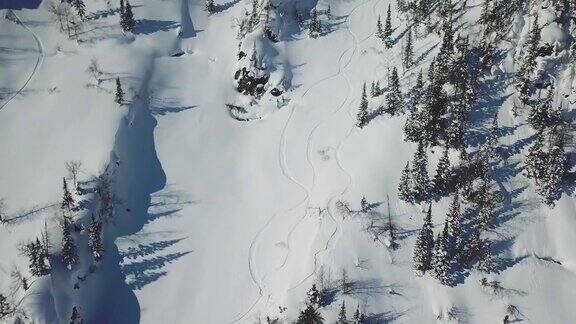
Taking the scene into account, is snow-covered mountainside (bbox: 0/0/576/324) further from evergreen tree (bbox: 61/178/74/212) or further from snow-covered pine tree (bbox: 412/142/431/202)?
evergreen tree (bbox: 61/178/74/212)

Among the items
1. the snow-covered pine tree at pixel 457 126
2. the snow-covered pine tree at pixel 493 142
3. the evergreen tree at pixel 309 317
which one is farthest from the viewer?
the snow-covered pine tree at pixel 457 126

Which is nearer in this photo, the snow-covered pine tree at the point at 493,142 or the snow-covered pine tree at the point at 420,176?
the snow-covered pine tree at the point at 420,176

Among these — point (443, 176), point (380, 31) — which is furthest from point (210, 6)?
point (443, 176)

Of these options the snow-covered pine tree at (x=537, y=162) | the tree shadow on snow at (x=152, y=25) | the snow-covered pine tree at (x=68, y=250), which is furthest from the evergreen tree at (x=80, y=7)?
the snow-covered pine tree at (x=537, y=162)

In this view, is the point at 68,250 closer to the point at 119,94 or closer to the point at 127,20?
the point at 119,94

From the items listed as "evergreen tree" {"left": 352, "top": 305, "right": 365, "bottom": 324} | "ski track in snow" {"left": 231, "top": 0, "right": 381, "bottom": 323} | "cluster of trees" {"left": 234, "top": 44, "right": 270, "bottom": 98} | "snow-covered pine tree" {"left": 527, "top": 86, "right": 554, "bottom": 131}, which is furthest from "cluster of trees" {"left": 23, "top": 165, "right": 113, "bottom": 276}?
"snow-covered pine tree" {"left": 527, "top": 86, "right": 554, "bottom": 131}

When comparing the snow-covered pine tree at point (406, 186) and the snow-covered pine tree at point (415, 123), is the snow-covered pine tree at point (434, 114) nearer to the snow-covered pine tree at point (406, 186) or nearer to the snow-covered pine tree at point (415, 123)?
the snow-covered pine tree at point (415, 123)
